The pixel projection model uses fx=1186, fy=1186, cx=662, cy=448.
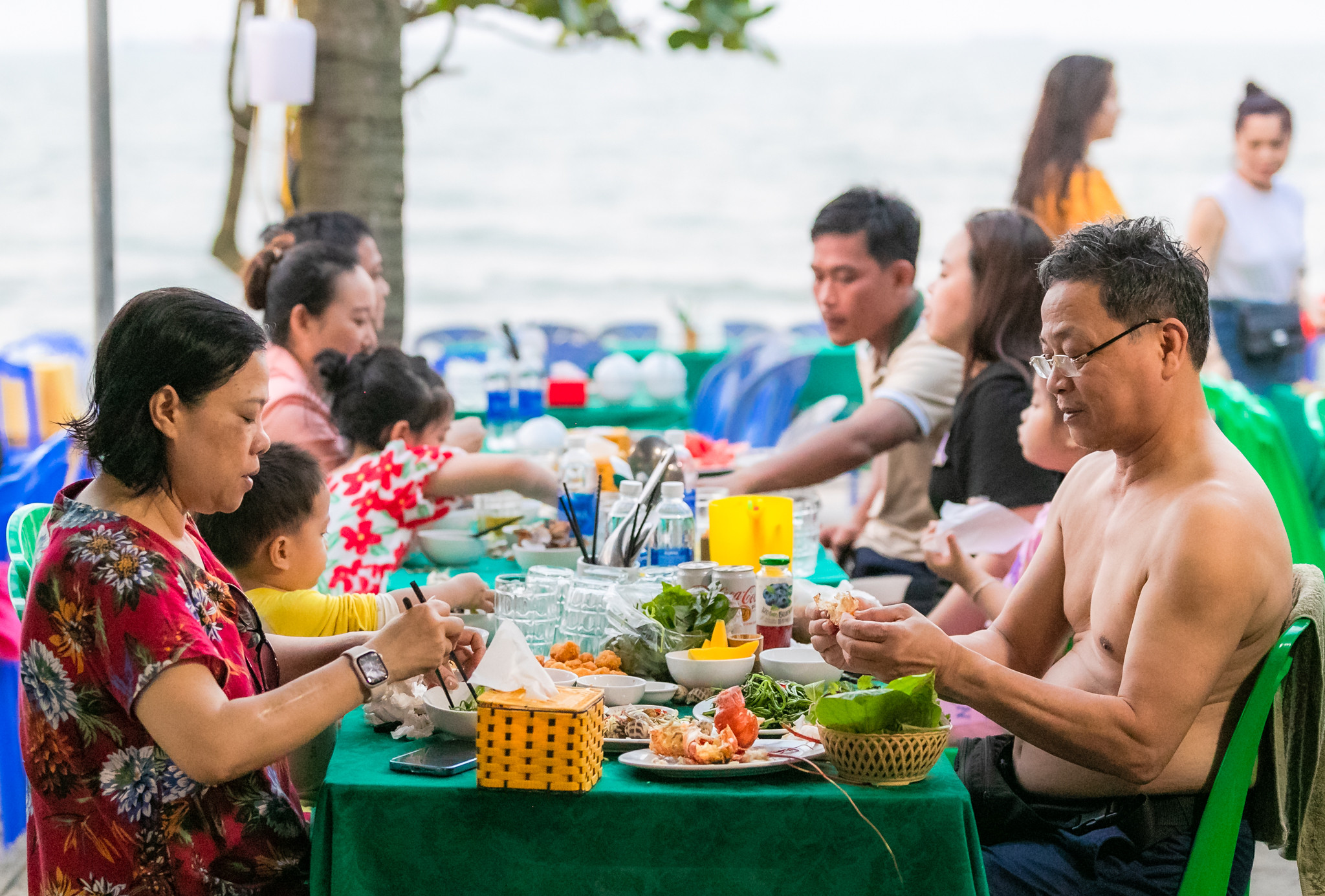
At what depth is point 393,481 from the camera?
3.22 meters

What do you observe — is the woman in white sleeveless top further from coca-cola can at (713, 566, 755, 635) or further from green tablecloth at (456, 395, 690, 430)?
coca-cola can at (713, 566, 755, 635)

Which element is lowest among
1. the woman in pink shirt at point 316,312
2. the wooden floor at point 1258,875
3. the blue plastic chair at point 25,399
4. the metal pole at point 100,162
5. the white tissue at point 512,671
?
the wooden floor at point 1258,875

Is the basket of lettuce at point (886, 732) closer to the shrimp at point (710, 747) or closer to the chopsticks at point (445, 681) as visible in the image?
the shrimp at point (710, 747)

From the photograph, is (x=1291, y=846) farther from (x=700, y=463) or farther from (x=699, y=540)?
(x=700, y=463)

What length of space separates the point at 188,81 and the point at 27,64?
13.5 metres

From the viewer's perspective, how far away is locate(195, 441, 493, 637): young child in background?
2322mm

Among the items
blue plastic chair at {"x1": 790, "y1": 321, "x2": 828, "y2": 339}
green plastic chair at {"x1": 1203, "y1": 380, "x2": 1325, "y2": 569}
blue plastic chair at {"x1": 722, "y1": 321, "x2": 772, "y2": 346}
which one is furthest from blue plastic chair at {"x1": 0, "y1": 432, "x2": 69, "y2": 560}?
blue plastic chair at {"x1": 722, "y1": 321, "x2": 772, "y2": 346}

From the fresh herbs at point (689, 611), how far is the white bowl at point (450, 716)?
0.41 m

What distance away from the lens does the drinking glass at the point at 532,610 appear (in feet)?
7.47

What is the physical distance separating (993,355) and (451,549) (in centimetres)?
162

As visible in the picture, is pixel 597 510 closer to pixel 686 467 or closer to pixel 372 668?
pixel 686 467

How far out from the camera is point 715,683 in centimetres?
205

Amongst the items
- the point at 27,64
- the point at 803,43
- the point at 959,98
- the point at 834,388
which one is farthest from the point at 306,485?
the point at 27,64

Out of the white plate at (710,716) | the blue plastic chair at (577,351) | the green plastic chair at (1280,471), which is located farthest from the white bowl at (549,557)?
the blue plastic chair at (577,351)
